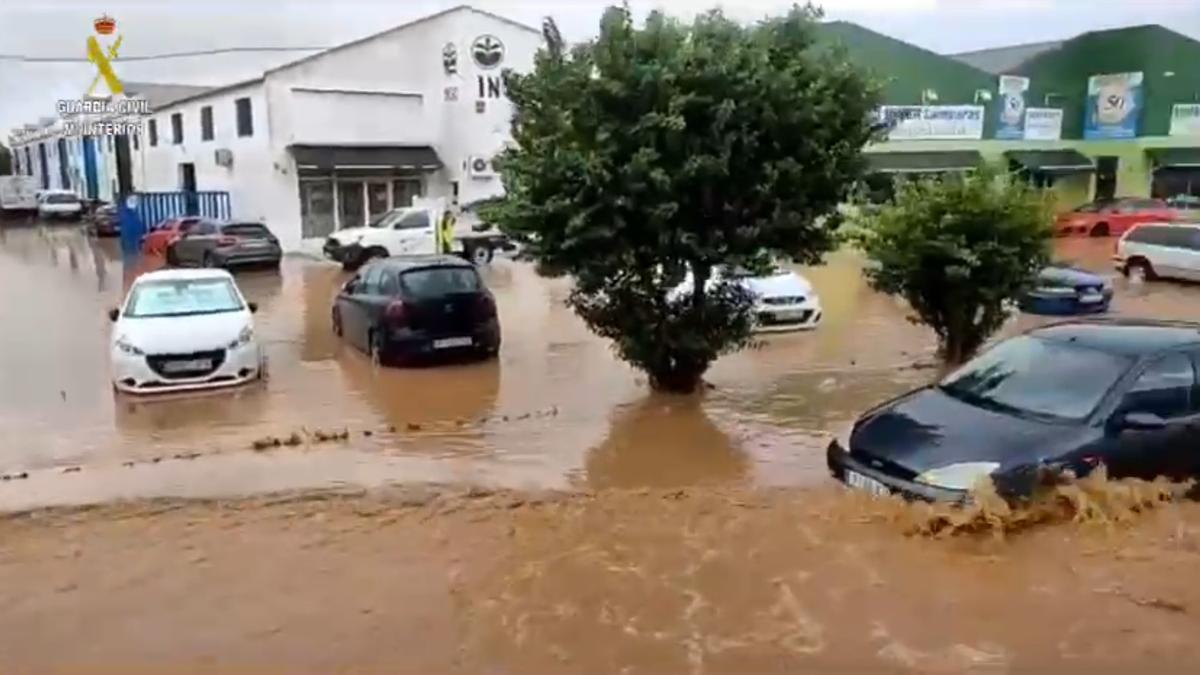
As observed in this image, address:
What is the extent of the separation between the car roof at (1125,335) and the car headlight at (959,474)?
1667mm

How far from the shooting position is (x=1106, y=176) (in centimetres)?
4284

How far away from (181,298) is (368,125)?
2033 cm

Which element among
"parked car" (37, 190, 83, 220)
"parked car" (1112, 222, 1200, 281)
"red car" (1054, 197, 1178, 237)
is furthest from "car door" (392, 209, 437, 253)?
"parked car" (37, 190, 83, 220)

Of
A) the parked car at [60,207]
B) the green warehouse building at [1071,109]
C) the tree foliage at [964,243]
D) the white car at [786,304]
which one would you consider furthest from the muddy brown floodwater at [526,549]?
the parked car at [60,207]

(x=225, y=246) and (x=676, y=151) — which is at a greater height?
(x=676, y=151)

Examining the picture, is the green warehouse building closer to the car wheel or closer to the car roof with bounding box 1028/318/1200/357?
the car wheel

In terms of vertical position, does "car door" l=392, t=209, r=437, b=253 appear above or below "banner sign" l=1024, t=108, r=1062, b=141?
below

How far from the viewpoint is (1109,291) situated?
2017 cm

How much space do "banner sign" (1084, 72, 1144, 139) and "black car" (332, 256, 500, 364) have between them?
35561 millimetres

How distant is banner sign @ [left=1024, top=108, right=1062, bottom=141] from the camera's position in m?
42.0

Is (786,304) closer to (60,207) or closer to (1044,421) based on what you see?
(1044,421)

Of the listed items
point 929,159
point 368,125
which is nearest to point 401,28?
point 368,125

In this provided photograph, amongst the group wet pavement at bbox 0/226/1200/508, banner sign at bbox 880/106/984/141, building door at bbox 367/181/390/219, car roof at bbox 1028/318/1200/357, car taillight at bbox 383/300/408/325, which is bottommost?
wet pavement at bbox 0/226/1200/508

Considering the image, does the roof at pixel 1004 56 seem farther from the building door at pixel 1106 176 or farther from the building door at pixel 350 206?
the building door at pixel 350 206
